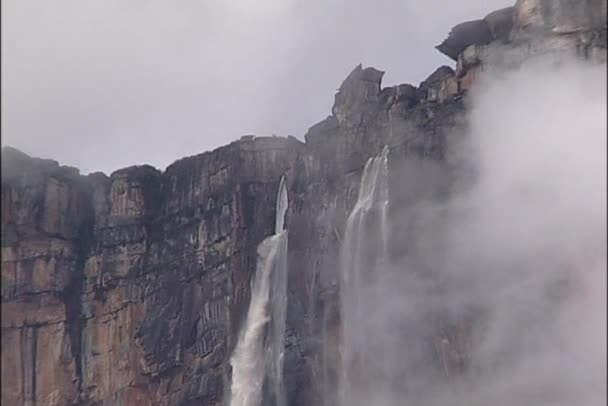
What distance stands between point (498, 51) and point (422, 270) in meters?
9.65

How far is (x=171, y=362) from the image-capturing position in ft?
165

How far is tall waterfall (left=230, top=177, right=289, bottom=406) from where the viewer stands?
48.7 metres

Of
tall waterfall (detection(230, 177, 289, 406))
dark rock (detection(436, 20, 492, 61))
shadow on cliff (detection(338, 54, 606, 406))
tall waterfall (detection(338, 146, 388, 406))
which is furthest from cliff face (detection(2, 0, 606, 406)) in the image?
shadow on cliff (detection(338, 54, 606, 406))

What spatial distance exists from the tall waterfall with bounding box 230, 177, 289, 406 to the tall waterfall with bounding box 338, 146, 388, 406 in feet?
15.1

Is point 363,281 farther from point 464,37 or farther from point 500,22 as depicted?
point 500,22

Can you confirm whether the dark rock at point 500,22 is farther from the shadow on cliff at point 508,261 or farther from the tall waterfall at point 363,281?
the tall waterfall at point 363,281

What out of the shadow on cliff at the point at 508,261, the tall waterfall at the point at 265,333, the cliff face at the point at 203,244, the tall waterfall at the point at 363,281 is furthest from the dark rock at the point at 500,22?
the tall waterfall at the point at 265,333

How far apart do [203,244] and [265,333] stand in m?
5.85

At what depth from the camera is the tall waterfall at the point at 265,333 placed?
4869cm

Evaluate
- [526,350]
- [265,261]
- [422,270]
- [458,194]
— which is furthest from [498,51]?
[265,261]

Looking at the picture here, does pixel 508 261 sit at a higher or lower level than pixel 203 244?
lower

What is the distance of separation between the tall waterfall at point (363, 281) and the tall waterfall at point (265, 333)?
15.1 ft

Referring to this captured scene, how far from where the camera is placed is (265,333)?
4988 cm

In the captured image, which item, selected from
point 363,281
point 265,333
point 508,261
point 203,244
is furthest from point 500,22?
point 203,244
